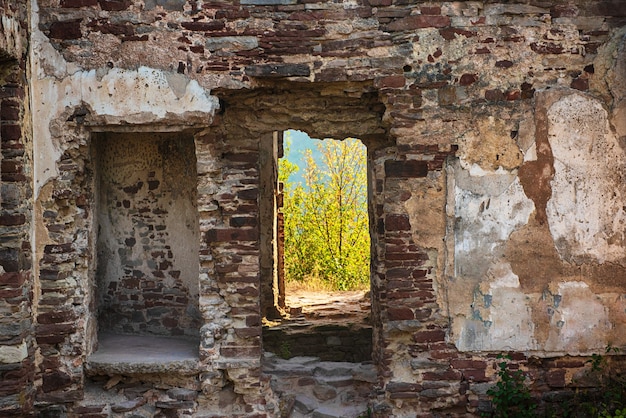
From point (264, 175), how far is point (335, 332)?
2490 mm

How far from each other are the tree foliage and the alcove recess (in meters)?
5.72

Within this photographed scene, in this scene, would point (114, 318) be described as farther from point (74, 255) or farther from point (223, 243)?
point (223, 243)

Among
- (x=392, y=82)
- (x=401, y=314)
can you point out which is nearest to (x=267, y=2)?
(x=392, y=82)

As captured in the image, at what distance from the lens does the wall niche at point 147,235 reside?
21.7ft

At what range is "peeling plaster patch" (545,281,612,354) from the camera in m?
5.67

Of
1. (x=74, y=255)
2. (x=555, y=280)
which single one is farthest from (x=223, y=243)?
(x=555, y=280)

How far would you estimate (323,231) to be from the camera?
13383 mm

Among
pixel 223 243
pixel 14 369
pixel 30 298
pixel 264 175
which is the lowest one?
pixel 14 369

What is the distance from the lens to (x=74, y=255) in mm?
5727

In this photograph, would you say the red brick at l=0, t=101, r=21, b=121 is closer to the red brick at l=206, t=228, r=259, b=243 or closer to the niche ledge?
the red brick at l=206, t=228, r=259, b=243

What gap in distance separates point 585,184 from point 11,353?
4886 millimetres

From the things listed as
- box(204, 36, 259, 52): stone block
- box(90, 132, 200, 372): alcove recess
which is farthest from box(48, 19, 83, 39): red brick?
box(90, 132, 200, 372): alcove recess

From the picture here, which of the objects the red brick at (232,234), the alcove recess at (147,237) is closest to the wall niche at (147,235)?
the alcove recess at (147,237)

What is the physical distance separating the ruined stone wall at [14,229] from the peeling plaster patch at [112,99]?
18cm
